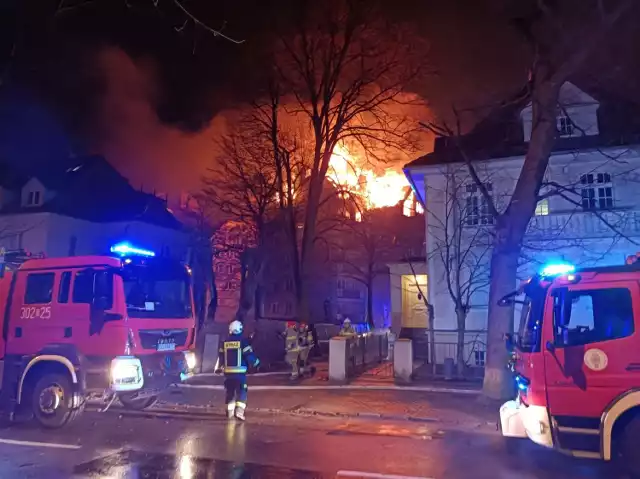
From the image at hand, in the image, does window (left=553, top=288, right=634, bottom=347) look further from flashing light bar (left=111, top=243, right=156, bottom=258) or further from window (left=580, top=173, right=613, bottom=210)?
window (left=580, top=173, right=613, bottom=210)

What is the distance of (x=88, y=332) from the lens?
842 cm

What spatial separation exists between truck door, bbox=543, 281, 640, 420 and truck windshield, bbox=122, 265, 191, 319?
19.9ft

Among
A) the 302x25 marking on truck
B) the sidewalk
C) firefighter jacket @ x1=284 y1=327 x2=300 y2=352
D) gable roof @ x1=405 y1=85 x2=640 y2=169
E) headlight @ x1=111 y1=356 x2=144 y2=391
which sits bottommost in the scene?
the sidewalk

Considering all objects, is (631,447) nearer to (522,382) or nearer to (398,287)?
(522,382)

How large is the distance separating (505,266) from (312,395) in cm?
491

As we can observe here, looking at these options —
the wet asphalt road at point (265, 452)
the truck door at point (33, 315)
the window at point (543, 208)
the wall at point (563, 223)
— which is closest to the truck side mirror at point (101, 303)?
the truck door at point (33, 315)

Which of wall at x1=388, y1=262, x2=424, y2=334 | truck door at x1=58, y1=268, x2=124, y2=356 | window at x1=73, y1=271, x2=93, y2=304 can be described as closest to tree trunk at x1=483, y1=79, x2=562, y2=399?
truck door at x1=58, y1=268, x2=124, y2=356

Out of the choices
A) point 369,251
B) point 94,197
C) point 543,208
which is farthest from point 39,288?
point 369,251

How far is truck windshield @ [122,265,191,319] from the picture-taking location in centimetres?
852

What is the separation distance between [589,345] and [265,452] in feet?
13.5

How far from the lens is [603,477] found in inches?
227

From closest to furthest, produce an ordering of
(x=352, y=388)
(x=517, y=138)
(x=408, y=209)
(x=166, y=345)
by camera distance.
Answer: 1. (x=166, y=345)
2. (x=352, y=388)
3. (x=517, y=138)
4. (x=408, y=209)

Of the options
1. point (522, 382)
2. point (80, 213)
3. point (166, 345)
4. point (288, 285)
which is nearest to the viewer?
point (522, 382)

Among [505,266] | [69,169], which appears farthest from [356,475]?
[69,169]
